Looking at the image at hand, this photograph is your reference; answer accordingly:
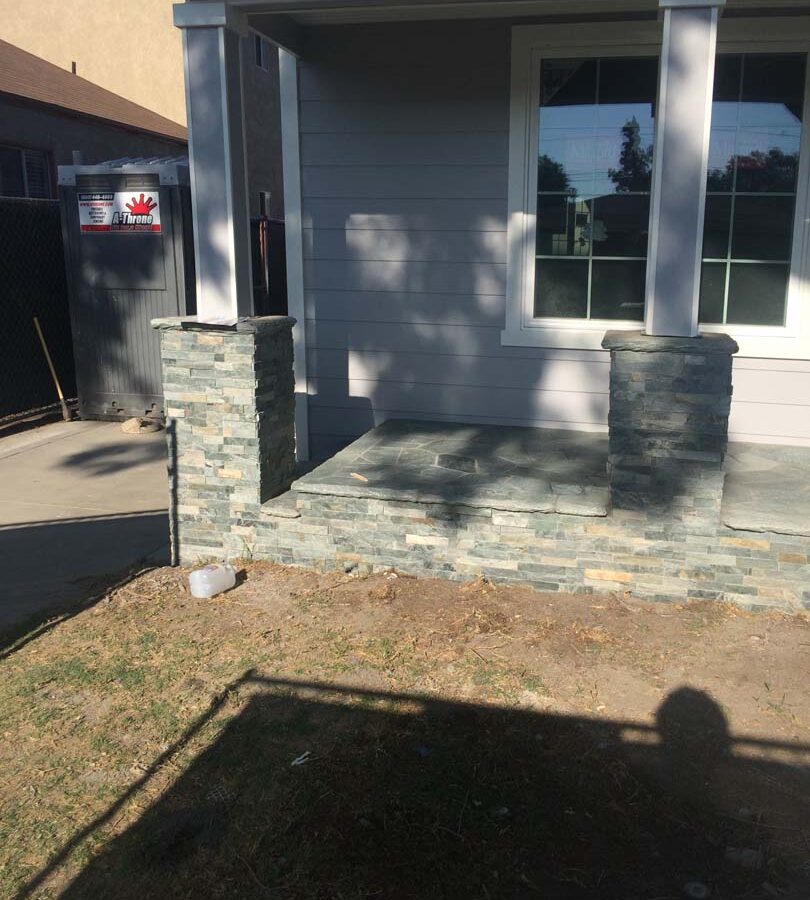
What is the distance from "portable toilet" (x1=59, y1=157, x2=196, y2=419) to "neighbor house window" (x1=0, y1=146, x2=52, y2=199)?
4248 mm

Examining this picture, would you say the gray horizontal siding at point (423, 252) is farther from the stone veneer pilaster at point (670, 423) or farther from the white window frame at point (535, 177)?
the stone veneer pilaster at point (670, 423)

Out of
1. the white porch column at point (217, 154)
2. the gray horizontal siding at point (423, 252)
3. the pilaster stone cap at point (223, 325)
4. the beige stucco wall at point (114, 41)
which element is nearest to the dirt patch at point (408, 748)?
the pilaster stone cap at point (223, 325)

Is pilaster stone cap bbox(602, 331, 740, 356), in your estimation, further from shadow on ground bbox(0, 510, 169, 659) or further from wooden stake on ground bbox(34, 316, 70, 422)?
wooden stake on ground bbox(34, 316, 70, 422)

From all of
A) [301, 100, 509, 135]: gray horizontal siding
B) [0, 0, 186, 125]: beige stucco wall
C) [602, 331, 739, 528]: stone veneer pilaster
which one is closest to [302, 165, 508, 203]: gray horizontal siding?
[301, 100, 509, 135]: gray horizontal siding

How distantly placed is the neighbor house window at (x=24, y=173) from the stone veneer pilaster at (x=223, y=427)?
8798 millimetres

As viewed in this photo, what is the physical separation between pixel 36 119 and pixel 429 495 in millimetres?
10587

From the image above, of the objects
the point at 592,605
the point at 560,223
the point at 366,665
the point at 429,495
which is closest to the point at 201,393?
the point at 429,495

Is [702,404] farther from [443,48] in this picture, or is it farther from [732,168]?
[443,48]

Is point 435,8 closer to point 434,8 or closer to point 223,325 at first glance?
Result: point 434,8

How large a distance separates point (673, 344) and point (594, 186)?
86.2 inches

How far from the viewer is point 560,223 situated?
20.1 ft

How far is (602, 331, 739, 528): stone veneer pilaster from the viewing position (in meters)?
4.27

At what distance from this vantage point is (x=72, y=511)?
6.18 metres

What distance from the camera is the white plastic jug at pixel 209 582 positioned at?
15.3ft
